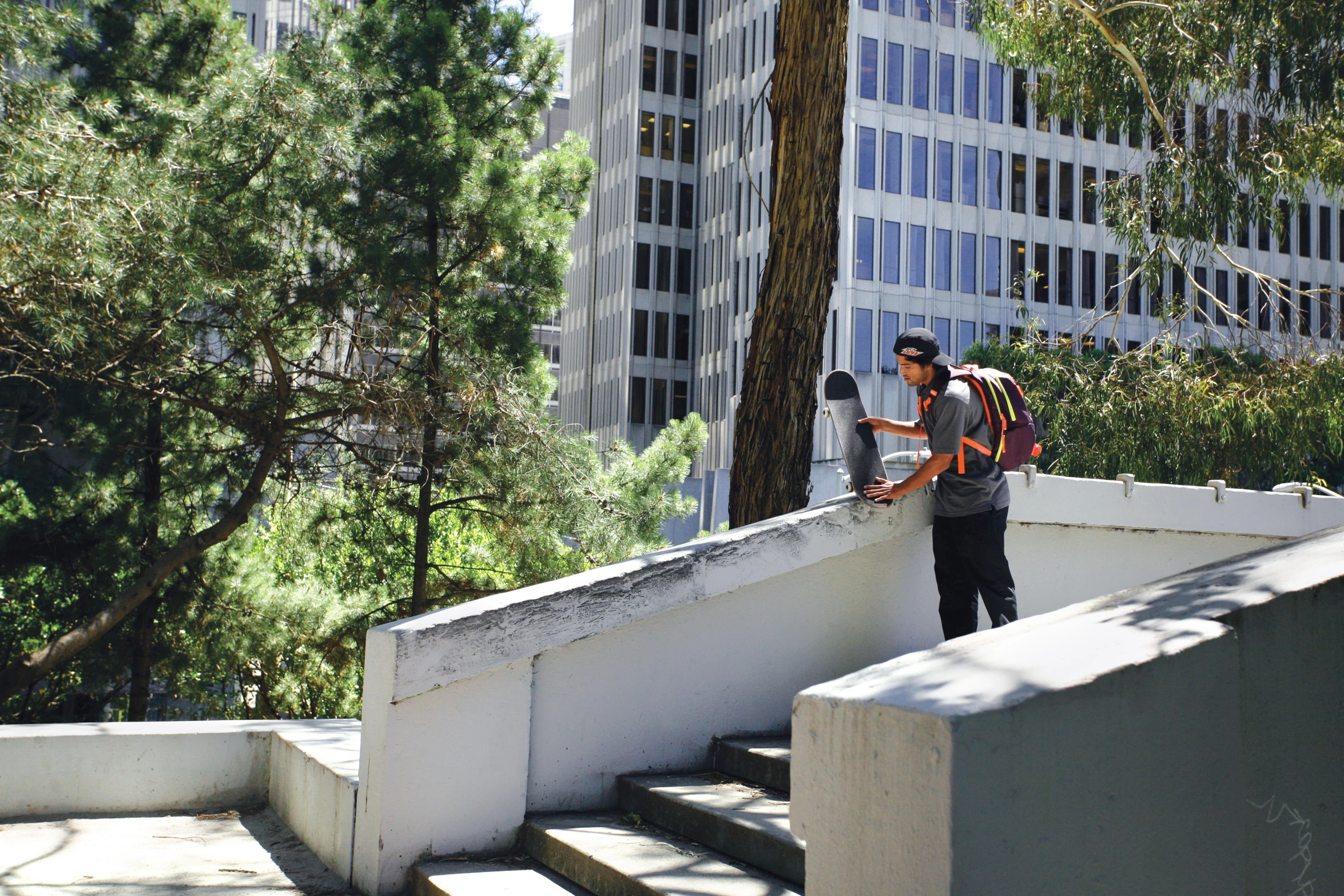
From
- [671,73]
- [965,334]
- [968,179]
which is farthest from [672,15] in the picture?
[965,334]

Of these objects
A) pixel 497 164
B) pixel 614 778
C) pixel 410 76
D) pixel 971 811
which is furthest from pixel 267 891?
pixel 410 76

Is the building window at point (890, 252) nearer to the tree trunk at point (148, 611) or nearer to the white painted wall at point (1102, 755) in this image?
the tree trunk at point (148, 611)

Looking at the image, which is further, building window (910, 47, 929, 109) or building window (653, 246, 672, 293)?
building window (653, 246, 672, 293)

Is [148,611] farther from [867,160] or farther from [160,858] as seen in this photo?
[867,160]

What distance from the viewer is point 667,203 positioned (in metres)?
53.0

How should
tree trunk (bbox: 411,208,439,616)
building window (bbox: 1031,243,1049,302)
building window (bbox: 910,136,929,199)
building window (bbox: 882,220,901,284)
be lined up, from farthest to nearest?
1. building window (bbox: 1031,243,1049,302)
2. building window (bbox: 910,136,929,199)
3. building window (bbox: 882,220,901,284)
4. tree trunk (bbox: 411,208,439,616)

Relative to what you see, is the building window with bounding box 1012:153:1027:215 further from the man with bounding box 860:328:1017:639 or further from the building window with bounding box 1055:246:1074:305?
the man with bounding box 860:328:1017:639

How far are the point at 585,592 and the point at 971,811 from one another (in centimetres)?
214

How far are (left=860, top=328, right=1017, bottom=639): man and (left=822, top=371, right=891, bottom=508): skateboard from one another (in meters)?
0.06

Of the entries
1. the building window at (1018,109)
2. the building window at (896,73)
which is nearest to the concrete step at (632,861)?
the building window at (896,73)

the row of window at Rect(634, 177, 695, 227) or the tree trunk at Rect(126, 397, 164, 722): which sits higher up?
the row of window at Rect(634, 177, 695, 227)

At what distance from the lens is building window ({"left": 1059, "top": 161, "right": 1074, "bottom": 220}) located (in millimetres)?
44031

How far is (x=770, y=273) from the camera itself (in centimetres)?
642

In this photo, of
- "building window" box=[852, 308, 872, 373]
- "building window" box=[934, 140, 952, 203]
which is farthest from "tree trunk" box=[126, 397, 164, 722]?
"building window" box=[934, 140, 952, 203]
